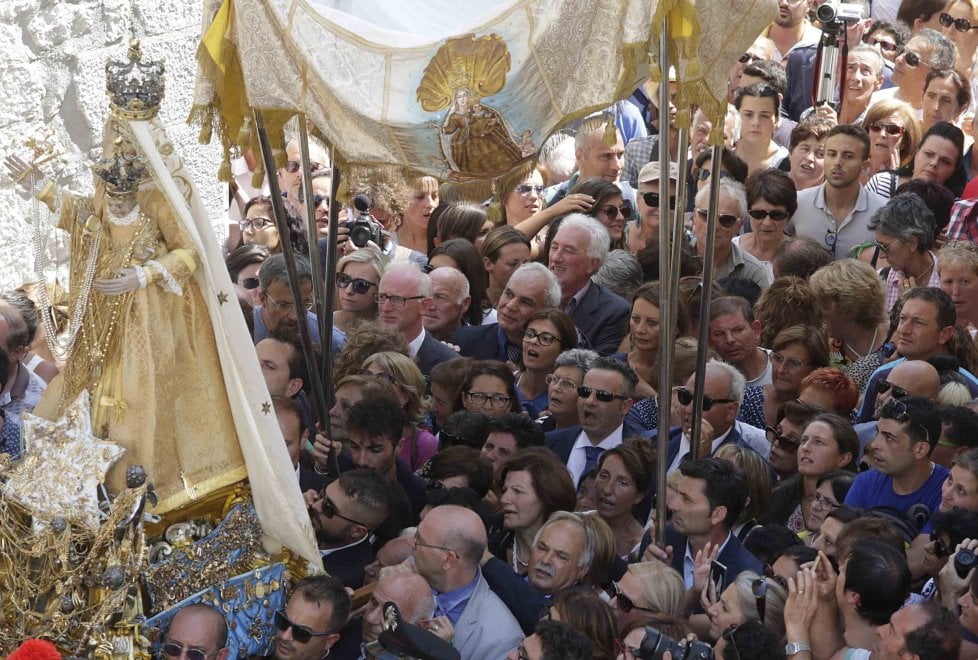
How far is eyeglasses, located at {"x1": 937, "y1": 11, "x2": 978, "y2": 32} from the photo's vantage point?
34.4 ft

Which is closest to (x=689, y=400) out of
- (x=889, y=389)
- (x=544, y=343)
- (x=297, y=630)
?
(x=889, y=389)

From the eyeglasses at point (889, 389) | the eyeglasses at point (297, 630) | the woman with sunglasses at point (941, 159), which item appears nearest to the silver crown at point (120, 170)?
the eyeglasses at point (297, 630)

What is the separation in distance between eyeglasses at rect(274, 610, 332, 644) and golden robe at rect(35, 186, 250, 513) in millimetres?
567

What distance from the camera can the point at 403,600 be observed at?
17.5 ft

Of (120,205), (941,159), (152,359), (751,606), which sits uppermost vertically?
(120,205)

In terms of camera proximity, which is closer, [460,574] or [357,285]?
[460,574]

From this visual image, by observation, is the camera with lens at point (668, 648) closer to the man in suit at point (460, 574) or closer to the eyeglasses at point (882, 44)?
the man in suit at point (460, 574)

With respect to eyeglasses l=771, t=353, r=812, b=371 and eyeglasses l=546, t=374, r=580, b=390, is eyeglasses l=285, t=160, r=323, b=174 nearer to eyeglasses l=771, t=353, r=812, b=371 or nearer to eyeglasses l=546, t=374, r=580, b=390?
eyeglasses l=546, t=374, r=580, b=390

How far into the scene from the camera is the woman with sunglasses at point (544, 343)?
23.7 ft

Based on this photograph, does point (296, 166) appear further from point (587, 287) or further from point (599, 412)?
point (599, 412)

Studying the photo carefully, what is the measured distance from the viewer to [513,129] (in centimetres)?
562

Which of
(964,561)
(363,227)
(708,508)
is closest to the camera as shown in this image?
(964,561)

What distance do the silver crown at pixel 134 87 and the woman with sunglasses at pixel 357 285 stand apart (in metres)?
2.61

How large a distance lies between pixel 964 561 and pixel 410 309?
3265 millimetres
